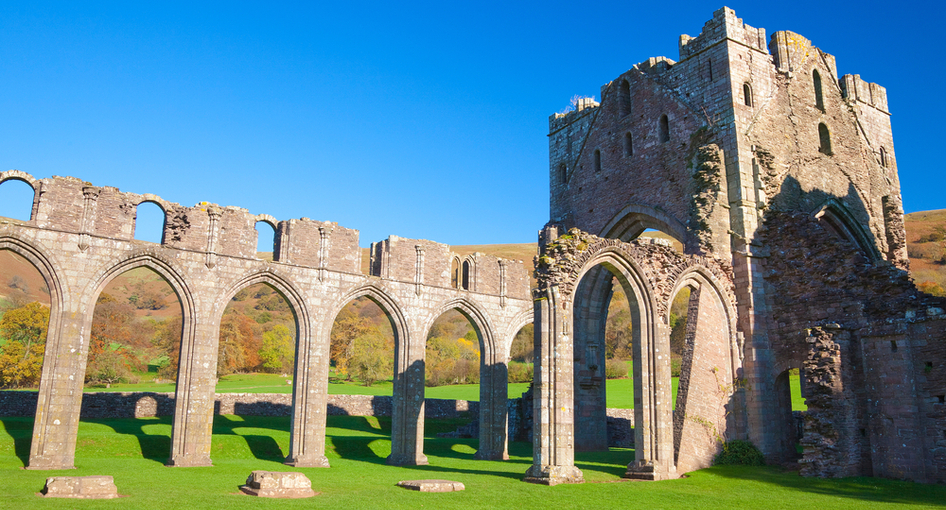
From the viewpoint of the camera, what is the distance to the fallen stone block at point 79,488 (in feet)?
28.2

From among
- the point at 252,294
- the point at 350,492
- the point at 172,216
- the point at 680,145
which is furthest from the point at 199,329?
the point at 252,294

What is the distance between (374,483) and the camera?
11.7 metres

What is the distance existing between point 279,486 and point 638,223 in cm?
1245

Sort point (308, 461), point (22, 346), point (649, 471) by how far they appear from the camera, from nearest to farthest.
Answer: point (649, 471) → point (308, 461) → point (22, 346)

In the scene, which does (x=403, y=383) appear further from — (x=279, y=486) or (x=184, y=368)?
(x=279, y=486)

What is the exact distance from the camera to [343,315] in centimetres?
5325

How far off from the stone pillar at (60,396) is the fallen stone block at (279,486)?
5.83 metres

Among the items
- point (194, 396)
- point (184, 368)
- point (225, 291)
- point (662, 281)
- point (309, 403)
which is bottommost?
point (309, 403)

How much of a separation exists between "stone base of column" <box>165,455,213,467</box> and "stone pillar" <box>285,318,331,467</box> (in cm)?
189

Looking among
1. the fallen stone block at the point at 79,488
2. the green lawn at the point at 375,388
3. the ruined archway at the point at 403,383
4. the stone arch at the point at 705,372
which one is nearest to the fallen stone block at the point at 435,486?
the fallen stone block at the point at 79,488

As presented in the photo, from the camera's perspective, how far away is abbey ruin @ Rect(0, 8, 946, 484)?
1222 centimetres

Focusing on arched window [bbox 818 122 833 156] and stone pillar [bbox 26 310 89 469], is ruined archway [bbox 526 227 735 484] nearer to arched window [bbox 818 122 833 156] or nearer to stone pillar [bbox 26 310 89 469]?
arched window [bbox 818 122 833 156]

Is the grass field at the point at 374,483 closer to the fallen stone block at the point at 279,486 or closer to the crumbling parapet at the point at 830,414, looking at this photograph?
the fallen stone block at the point at 279,486

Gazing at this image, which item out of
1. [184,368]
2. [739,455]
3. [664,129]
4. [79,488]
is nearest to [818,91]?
[664,129]
